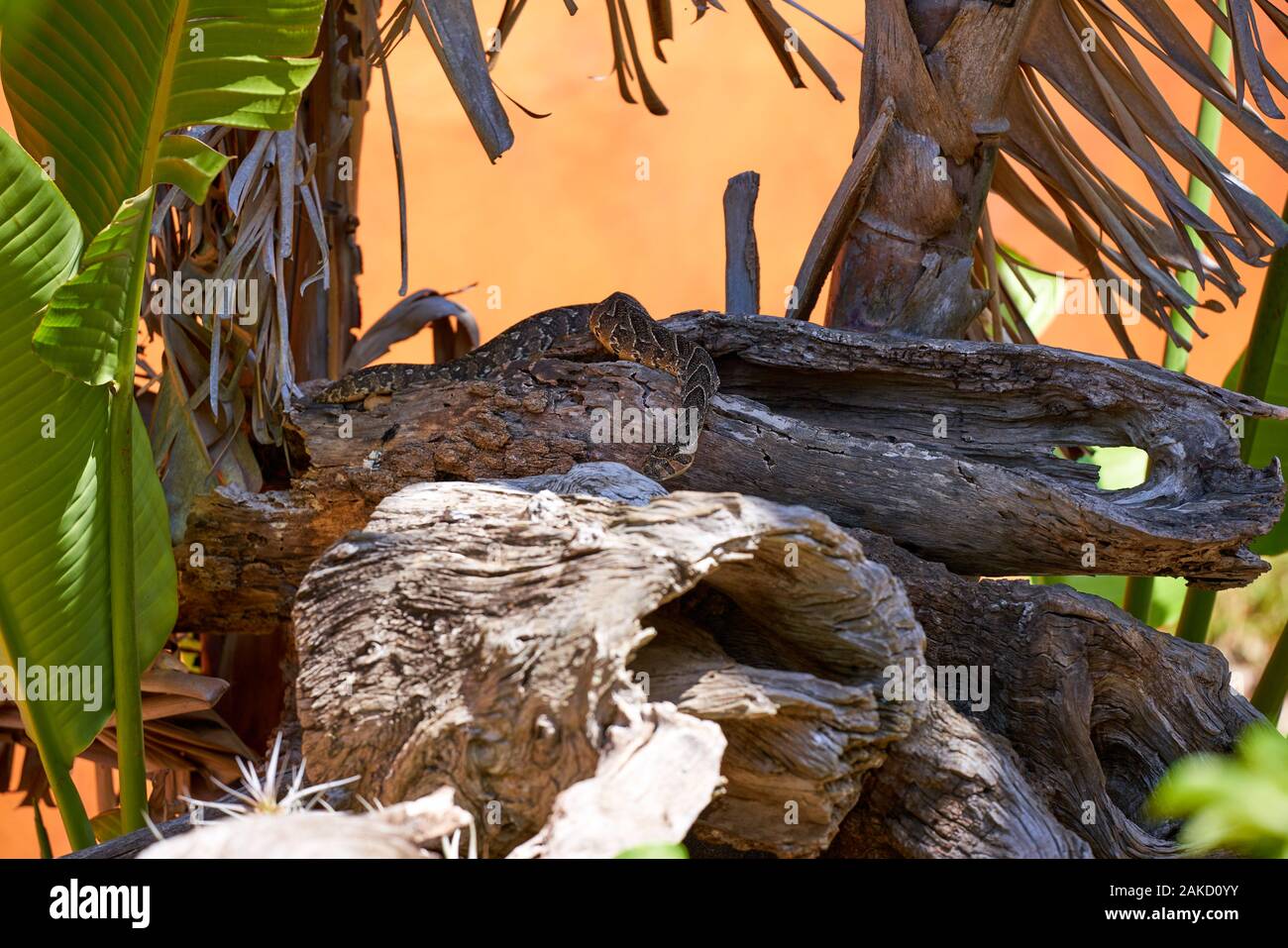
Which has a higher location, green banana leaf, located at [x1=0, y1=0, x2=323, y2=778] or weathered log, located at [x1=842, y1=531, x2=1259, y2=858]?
green banana leaf, located at [x1=0, y1=0, x2=323, y2=778]

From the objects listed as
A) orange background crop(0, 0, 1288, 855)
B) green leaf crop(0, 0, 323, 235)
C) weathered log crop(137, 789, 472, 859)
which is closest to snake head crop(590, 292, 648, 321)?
green leaf crop(0, 0, 323, 235)

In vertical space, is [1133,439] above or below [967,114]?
below

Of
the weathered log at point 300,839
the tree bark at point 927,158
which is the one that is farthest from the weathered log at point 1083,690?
the weathered log at point 300,839

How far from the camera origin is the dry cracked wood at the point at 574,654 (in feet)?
6.55

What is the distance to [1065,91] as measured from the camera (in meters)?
4.04

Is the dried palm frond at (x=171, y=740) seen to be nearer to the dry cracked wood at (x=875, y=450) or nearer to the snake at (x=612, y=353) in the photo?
the dry cracked wood at (x=875, y=450)

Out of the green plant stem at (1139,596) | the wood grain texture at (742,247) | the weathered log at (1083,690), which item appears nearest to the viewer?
the weathered log at (1083,690)

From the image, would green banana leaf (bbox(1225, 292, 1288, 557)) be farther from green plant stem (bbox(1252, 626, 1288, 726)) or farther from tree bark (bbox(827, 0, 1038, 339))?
tree bark (bbox(827, 0, 1038, 339))

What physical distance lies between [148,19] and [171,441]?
1813 mm

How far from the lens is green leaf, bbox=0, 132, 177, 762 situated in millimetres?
2707

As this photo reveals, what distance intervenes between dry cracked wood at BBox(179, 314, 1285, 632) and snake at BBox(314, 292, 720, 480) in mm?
92

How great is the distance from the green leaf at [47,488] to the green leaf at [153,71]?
278mm
